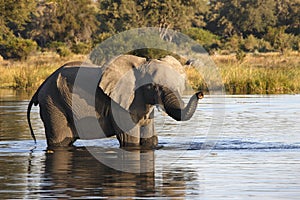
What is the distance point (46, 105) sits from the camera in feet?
42.5

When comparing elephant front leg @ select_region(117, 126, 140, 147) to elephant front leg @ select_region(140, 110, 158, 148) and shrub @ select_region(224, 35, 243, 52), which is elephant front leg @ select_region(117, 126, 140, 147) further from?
shrub @ select_region(224, 35, 243, 52)

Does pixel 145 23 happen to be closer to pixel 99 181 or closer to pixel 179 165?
pixel 179 165

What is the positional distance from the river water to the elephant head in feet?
2.27

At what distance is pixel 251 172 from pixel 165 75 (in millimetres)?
2934

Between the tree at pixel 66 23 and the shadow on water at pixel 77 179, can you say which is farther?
the tree at pixel 66 23

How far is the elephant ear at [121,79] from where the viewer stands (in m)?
12.7

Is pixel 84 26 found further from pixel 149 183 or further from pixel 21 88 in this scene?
pixel 149 183

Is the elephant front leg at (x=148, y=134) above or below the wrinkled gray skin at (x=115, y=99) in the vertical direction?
below

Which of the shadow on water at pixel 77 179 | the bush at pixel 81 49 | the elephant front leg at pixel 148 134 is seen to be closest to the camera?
the shadow on water at pixel 77 179

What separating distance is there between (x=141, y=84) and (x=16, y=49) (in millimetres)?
38422

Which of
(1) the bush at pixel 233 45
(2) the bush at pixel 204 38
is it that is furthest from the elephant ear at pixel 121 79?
(2) the bush at pixel 204 38

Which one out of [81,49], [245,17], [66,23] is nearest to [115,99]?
[81,49]

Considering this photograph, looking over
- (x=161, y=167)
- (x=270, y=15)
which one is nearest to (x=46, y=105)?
(x=161, y=167)

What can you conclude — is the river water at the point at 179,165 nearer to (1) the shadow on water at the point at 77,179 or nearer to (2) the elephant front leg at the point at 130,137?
(1) the shadow on water at the point at 77,179
